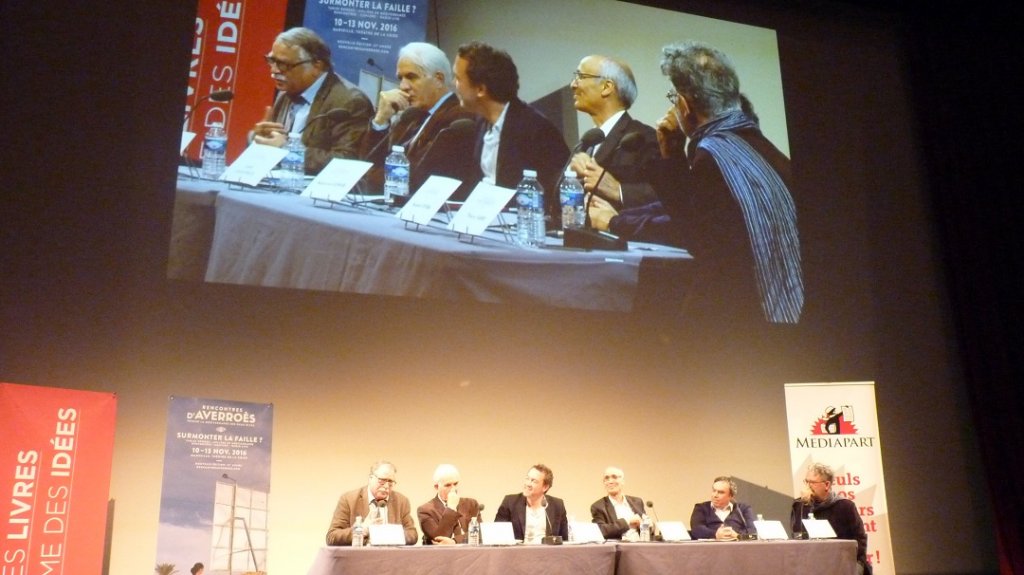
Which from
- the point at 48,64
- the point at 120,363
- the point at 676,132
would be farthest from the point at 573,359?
the point at 48,64

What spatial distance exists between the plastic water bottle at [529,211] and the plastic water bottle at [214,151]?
1528mm

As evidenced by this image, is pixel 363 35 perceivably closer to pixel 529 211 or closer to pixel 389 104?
pixel 389 104

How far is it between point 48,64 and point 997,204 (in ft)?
18.4

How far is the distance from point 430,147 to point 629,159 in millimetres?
1168

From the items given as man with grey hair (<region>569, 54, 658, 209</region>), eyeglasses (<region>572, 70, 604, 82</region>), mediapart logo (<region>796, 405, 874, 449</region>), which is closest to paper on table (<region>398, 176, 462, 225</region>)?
man with grey hair (<region>569, 54, 658, 209</region>)

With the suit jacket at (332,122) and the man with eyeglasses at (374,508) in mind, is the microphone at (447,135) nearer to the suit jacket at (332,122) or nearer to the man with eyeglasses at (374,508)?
the suit jacket at (332,122)

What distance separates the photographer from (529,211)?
5047 millimetres

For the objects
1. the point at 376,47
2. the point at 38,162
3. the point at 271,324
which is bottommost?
the point at 271,324

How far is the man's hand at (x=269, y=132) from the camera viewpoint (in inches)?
184

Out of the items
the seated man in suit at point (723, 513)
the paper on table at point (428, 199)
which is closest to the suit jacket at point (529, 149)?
the paper on table at point (428, 199)

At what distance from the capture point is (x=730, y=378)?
5.52 meters

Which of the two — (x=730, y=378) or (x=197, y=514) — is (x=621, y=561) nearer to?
(x=197, y=514)

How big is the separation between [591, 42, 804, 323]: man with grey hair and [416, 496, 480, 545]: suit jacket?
1.93 meters

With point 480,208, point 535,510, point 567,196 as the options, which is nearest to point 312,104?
point 480,208
